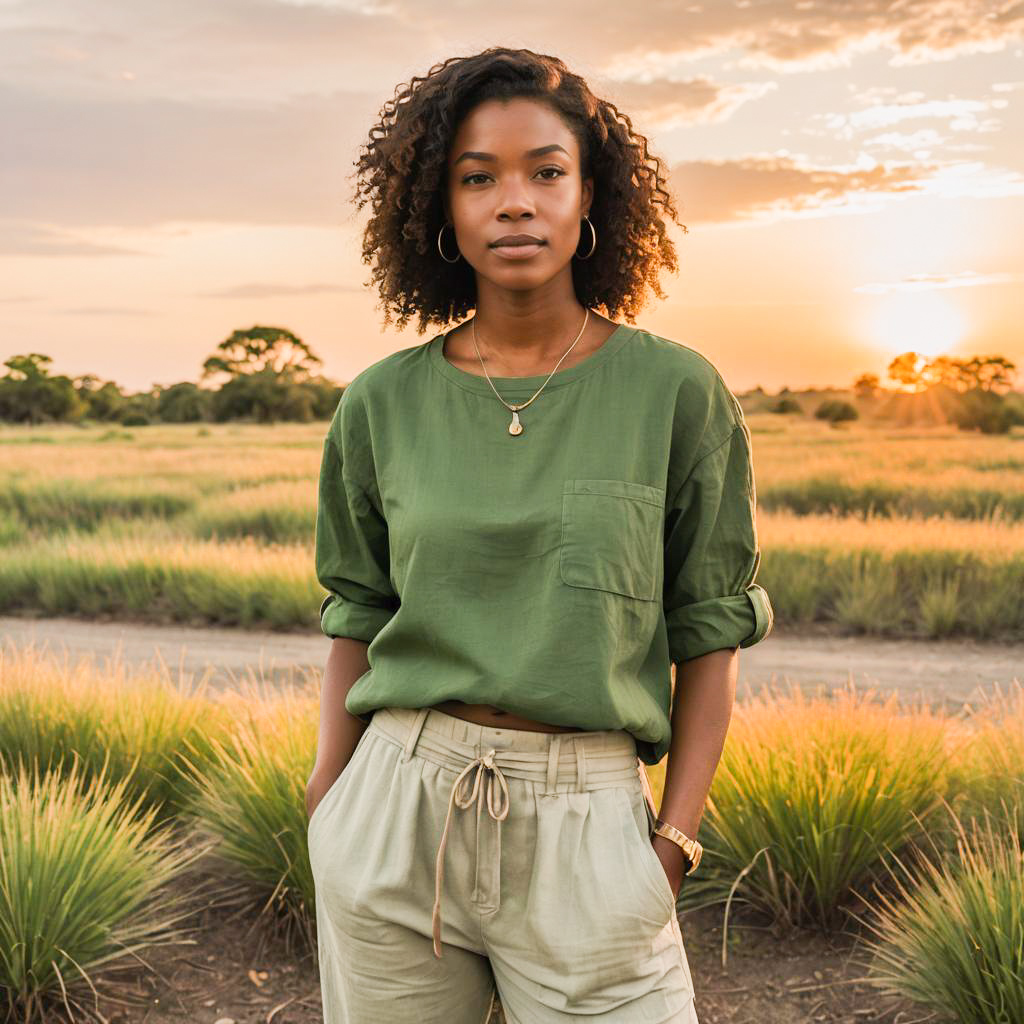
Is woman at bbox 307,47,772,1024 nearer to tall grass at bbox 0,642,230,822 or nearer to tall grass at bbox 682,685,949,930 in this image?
tall grass at bbox 682,685,949,930

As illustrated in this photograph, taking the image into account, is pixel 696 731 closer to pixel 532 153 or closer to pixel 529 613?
pixel 529 613

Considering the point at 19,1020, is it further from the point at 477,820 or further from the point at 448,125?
the point at 448,125

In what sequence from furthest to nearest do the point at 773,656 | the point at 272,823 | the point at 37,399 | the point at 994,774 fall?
the point at 37,399, the point at 773,656, the point at 994,774, the point at 272,823

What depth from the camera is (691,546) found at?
198cm

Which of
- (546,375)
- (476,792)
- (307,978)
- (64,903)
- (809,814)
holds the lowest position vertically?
(307,978)

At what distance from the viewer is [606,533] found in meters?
1.82

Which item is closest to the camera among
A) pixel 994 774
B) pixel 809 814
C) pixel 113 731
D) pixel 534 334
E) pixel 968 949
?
pixel 534 334

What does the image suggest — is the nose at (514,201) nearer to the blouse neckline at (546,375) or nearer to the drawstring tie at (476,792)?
the blouse neckline at (546,375)

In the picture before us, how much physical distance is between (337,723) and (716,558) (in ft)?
2.40

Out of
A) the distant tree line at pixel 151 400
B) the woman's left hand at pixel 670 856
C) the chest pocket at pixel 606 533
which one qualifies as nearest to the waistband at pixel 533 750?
the woman's left hand at pixel 670 856

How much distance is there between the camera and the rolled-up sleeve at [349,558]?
7.22 ft

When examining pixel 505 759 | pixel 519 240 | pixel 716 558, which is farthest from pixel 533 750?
pixel 519 240

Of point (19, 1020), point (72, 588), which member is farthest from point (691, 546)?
point (72, 588)

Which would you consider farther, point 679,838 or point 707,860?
point 707,860
